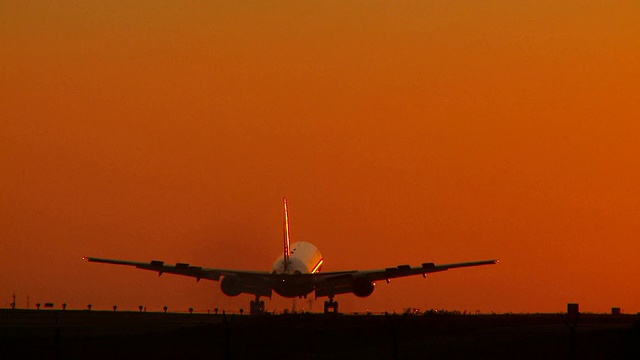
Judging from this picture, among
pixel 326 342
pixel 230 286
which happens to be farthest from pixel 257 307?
pixel 326 342

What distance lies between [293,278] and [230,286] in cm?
671

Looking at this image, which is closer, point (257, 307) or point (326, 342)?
point (326, 342)

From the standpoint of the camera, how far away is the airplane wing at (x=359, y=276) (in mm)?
113312

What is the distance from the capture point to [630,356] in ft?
169

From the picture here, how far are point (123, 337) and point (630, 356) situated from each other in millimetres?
21242

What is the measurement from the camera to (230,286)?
116562mm

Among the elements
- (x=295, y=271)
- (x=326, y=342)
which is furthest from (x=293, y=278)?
(x=326, y=342)

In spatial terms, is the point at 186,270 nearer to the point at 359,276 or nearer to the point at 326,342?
the point at 359,276

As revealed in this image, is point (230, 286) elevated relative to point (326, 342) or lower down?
elevated

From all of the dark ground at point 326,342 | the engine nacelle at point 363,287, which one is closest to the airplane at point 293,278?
the engine nacelle at point 363,287

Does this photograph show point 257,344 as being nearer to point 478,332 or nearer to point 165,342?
point 165,342

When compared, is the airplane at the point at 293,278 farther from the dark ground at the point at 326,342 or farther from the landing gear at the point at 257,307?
the dark ground at the point at 326,342

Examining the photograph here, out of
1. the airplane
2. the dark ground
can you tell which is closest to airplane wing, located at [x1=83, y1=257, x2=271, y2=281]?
the airplane

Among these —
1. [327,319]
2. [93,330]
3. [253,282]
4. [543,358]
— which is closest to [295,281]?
[253,282]
